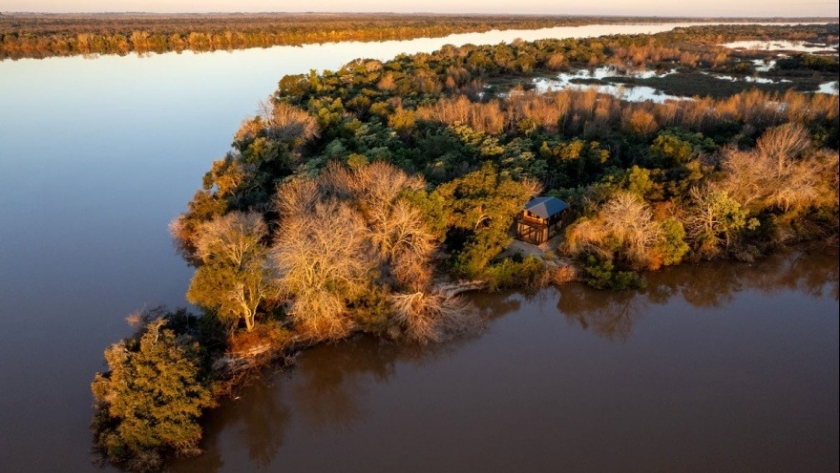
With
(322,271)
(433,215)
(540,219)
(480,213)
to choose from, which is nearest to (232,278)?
(322,271)

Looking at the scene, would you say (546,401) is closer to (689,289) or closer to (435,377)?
(435,377)

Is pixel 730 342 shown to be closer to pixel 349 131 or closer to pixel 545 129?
pixel 545 129

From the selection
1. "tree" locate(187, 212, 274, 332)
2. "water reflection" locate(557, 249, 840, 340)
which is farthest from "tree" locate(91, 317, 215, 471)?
"water reflection" locate(557, 249, 840, 340)

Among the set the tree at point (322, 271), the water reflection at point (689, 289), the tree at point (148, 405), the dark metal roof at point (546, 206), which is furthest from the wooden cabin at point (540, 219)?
the tree at point (148, 405)

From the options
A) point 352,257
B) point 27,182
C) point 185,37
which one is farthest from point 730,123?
point 185,37

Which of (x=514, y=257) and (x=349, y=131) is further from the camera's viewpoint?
(x=349, y=131)

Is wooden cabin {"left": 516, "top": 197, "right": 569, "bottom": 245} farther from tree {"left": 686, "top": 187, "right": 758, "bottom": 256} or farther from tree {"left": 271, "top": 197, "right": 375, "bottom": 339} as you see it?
tree {"left": 271, "top": 197, "right": 375, "bottom": 339}
